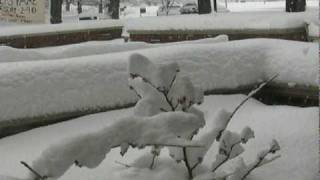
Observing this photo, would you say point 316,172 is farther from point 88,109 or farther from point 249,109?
point 88,109

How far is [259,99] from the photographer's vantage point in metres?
5.94

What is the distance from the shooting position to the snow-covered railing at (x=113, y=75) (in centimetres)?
477

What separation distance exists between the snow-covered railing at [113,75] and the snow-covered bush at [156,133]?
1715 mm

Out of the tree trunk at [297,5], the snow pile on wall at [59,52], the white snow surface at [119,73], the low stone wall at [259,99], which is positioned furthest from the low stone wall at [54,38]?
the low stone wall at [259,99]

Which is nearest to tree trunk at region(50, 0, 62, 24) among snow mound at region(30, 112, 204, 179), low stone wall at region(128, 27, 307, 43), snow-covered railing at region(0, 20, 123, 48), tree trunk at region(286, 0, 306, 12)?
snow-covered railing at region(0, 20, 123, 48)

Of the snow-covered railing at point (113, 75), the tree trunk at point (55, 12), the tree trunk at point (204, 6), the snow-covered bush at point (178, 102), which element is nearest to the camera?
the snow-covered bush at point (178, 102)

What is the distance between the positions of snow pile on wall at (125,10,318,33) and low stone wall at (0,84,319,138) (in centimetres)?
430

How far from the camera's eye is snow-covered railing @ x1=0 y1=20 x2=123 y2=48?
13.0m

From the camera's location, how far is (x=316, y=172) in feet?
12.4

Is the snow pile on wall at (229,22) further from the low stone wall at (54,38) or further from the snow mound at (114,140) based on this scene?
the snow mound at (114,140)

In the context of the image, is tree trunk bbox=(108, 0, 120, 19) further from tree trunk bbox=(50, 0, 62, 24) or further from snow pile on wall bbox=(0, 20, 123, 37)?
snow pile on wall bbox=(0, 20, 123, 37)

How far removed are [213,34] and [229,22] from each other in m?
0.44

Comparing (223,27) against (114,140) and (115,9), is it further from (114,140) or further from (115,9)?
(115,9)

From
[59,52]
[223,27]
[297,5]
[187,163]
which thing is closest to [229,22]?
[223,27]
